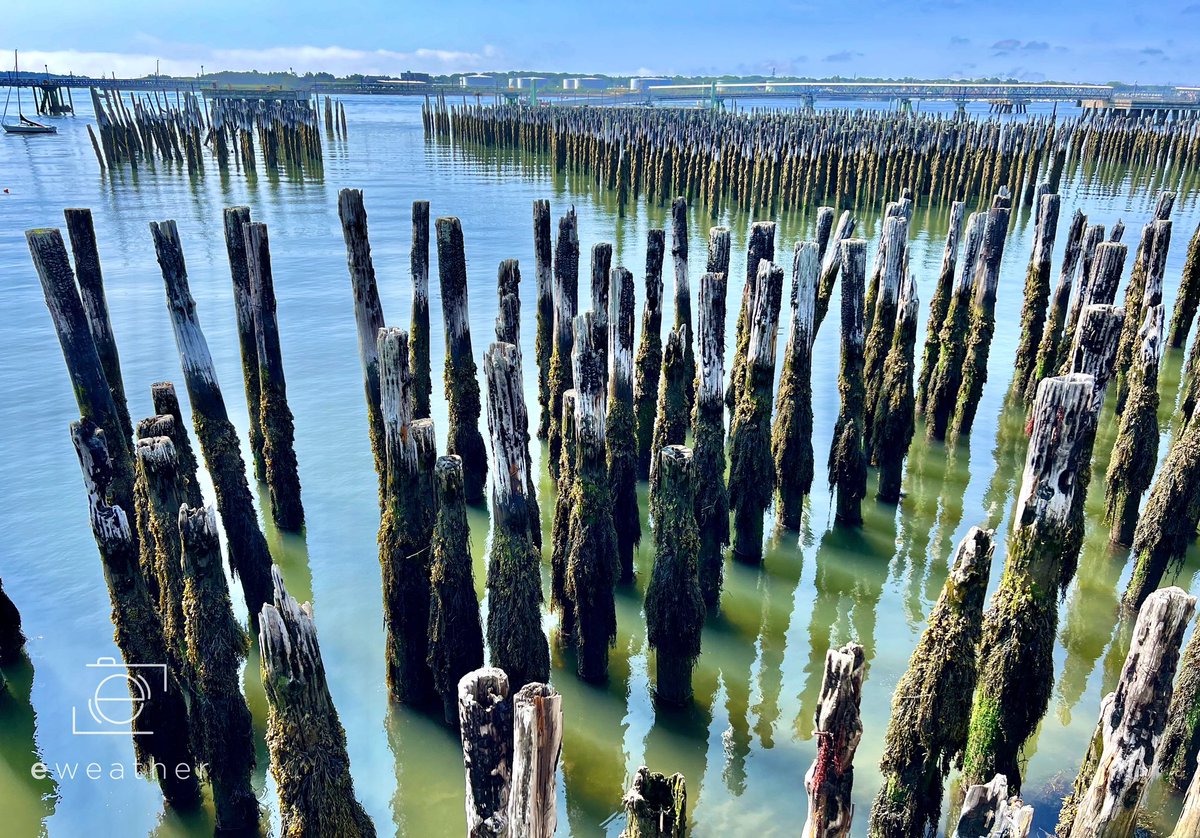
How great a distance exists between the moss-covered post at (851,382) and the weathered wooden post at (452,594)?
4.42 metres

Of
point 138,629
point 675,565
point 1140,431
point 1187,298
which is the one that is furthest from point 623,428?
point 1187,298

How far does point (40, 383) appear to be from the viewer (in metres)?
12.6

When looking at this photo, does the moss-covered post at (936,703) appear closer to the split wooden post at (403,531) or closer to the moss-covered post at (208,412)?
the split wooden post at (403,531)

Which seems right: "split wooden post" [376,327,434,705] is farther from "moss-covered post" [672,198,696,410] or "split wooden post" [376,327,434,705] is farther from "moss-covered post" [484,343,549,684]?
"moss-covered post" [672,198,696,410]

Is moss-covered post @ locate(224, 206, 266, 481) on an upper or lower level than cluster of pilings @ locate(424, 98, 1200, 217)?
lower

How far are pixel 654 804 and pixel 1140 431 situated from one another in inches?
256

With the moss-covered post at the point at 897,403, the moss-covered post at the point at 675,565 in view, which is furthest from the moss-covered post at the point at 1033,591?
the moss-covered post at the point at 897,403

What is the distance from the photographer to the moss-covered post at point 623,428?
765cm

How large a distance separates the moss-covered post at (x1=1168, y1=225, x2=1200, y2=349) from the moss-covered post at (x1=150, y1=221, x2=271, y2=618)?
12.0m

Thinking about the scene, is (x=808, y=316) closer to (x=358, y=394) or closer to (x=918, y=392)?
(x=918, y=392)

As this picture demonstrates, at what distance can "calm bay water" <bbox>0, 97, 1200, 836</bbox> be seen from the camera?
5719mm

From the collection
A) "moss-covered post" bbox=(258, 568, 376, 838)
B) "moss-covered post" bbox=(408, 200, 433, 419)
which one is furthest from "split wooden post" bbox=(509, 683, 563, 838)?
"moss-covered post" bbox=(408, 200, 433, 419)

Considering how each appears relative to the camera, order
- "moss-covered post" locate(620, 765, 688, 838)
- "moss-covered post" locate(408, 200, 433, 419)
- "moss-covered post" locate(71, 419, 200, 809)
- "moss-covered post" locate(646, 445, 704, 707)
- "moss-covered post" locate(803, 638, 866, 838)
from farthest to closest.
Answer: "moss-covered post" locate(408, 200, 433, 419)
"moss-covered post" locate(646, 445, 704, 707)
"moss-covered post" locate(71, 419, 200, 809)
"moss-covered post" locate(803, 638, 866, 838)
"moss-covered post" locate(620, 765, 688, 838)

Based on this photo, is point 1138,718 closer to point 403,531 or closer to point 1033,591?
point 1033,591
